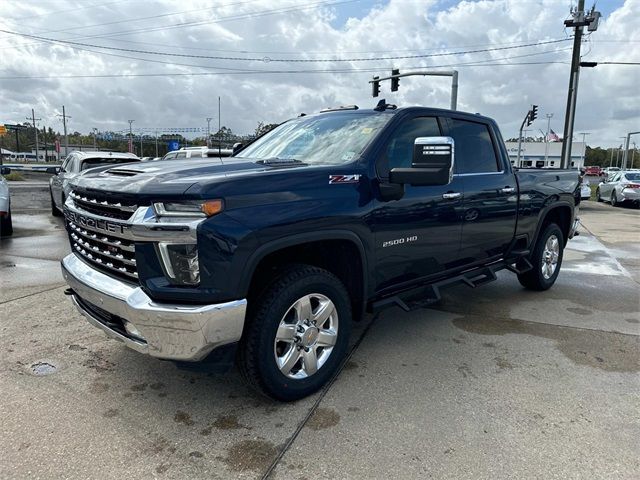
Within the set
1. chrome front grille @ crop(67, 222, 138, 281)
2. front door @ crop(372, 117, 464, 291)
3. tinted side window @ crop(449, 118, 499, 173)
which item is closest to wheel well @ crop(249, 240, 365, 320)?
front door @ crop(372, 117, 464, 291)

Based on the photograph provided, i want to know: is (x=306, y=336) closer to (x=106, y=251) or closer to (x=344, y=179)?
(x=344, y=179)

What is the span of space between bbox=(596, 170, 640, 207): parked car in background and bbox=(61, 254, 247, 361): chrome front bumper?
73.4 ft

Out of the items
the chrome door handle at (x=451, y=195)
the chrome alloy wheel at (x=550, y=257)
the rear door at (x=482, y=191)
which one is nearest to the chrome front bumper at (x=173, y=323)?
the chrome door handle at (x=451, y=195)

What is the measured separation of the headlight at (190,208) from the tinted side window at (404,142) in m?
1.35

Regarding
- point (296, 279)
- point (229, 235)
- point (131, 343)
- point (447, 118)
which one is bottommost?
point (131, 343)

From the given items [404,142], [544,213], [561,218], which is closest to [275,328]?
[404,142]

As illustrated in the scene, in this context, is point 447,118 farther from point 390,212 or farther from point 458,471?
point 458,471

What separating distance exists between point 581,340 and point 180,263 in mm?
3595

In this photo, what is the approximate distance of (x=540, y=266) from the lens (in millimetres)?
5812

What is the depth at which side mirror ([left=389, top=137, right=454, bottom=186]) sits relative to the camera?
3.13m

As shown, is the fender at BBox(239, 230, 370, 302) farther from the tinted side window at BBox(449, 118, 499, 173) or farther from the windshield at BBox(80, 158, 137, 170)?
the windshield at BBox(80, 158, 137, 170)

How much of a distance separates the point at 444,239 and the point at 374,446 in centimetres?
194

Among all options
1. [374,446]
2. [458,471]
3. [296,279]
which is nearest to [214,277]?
[296,279]

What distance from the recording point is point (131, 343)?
9.27ft
